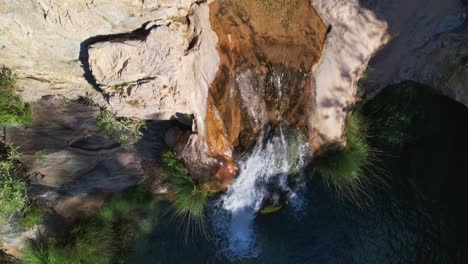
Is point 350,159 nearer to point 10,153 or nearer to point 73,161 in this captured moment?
point 73,161

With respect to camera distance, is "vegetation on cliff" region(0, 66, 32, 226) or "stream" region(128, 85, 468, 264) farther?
"stream" region(128, 85, 468, 264)

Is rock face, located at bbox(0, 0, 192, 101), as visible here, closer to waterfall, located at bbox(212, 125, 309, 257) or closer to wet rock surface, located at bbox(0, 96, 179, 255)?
wet rock surface, located at bbox(0, 96, 179, 255)

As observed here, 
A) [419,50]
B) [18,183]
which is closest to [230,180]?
[18,183]

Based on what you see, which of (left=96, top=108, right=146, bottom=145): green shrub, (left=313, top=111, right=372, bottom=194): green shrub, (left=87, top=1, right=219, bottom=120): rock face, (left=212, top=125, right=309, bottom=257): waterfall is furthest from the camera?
(left=313, top=111, right=372, bottom=194): green shrub

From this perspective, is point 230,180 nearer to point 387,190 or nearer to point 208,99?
point 208,99

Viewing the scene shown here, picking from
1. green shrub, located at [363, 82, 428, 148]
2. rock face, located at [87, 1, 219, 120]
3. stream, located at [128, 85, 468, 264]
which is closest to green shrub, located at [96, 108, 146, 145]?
rock face, located at [87, 1, 219, 120]

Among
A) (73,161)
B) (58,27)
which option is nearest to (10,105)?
(73,161)

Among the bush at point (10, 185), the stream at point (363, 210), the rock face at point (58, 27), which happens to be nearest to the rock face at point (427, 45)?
the stream at point (363, 210)
